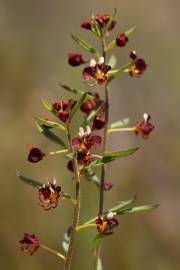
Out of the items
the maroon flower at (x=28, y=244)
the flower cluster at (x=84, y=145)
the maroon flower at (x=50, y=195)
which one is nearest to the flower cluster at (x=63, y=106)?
the flower cluster at (x=84, y=145)

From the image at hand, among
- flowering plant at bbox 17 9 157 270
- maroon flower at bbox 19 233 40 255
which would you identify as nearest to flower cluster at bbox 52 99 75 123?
flowering plant at bbox 17 9 157 270

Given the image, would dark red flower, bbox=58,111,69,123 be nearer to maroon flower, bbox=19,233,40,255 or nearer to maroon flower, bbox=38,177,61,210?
maroon flower, bbox=38,177,61,210

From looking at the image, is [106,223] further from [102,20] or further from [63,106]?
[102,20]

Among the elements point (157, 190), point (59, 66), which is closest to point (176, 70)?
point (59, 66)

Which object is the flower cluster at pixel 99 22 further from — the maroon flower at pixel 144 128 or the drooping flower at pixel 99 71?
the maroon flower at pixel 144 128

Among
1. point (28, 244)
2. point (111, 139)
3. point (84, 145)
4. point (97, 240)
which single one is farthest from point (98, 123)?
point (111, 139)

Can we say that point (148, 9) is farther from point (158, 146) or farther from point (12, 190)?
point (12, 190)
